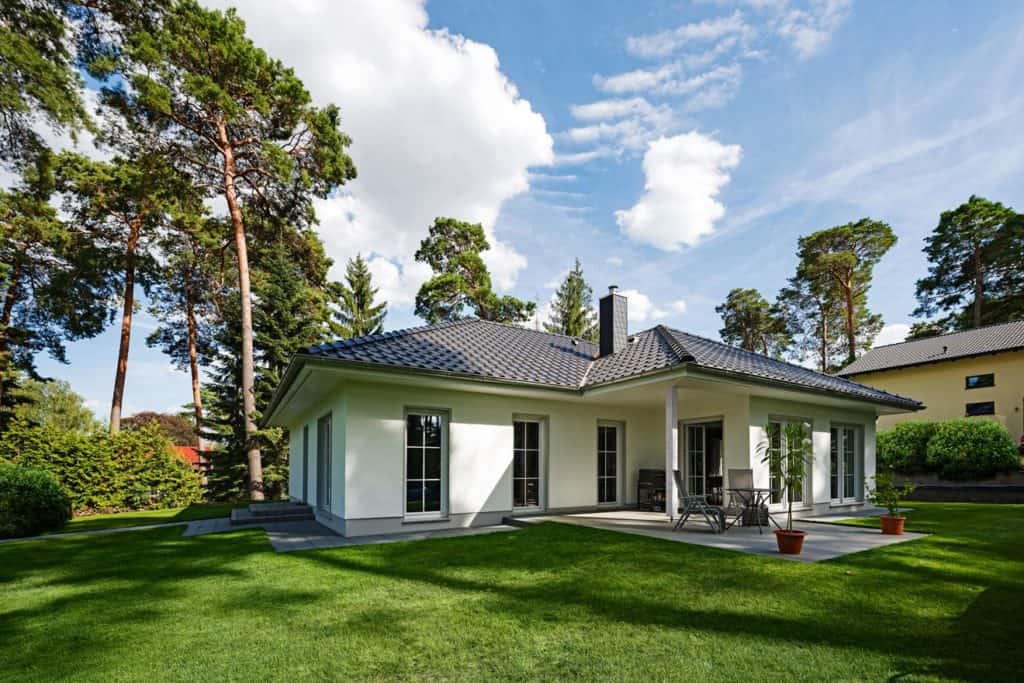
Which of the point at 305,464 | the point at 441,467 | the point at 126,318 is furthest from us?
the point at 126,318

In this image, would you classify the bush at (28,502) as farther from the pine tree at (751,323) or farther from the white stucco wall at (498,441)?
the pine tree at (751,323)

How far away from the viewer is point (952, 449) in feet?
54.6

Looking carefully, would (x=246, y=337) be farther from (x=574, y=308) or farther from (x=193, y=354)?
(x=574, y=308)

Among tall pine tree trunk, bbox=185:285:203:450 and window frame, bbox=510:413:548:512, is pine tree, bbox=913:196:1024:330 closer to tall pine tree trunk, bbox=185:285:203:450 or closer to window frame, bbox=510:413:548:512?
window frame, bbox=510:413:548:512

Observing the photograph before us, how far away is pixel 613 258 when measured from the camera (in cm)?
2044

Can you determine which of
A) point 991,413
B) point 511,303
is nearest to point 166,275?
point 511,303

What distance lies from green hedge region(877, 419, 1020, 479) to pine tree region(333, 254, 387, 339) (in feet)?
79.5

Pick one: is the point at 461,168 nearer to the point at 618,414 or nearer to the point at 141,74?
the point at 141,74

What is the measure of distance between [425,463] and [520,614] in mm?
4948

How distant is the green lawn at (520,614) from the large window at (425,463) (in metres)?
1.82

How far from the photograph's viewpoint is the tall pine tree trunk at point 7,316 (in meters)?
17.2

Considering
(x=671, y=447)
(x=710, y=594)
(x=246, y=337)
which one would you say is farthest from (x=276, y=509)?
(x=710, y=594)

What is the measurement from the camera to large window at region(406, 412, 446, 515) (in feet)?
28.6

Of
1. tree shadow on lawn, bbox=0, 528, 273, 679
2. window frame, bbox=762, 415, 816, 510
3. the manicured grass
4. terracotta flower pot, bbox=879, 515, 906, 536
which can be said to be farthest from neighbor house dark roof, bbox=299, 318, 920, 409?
the manicured grass
